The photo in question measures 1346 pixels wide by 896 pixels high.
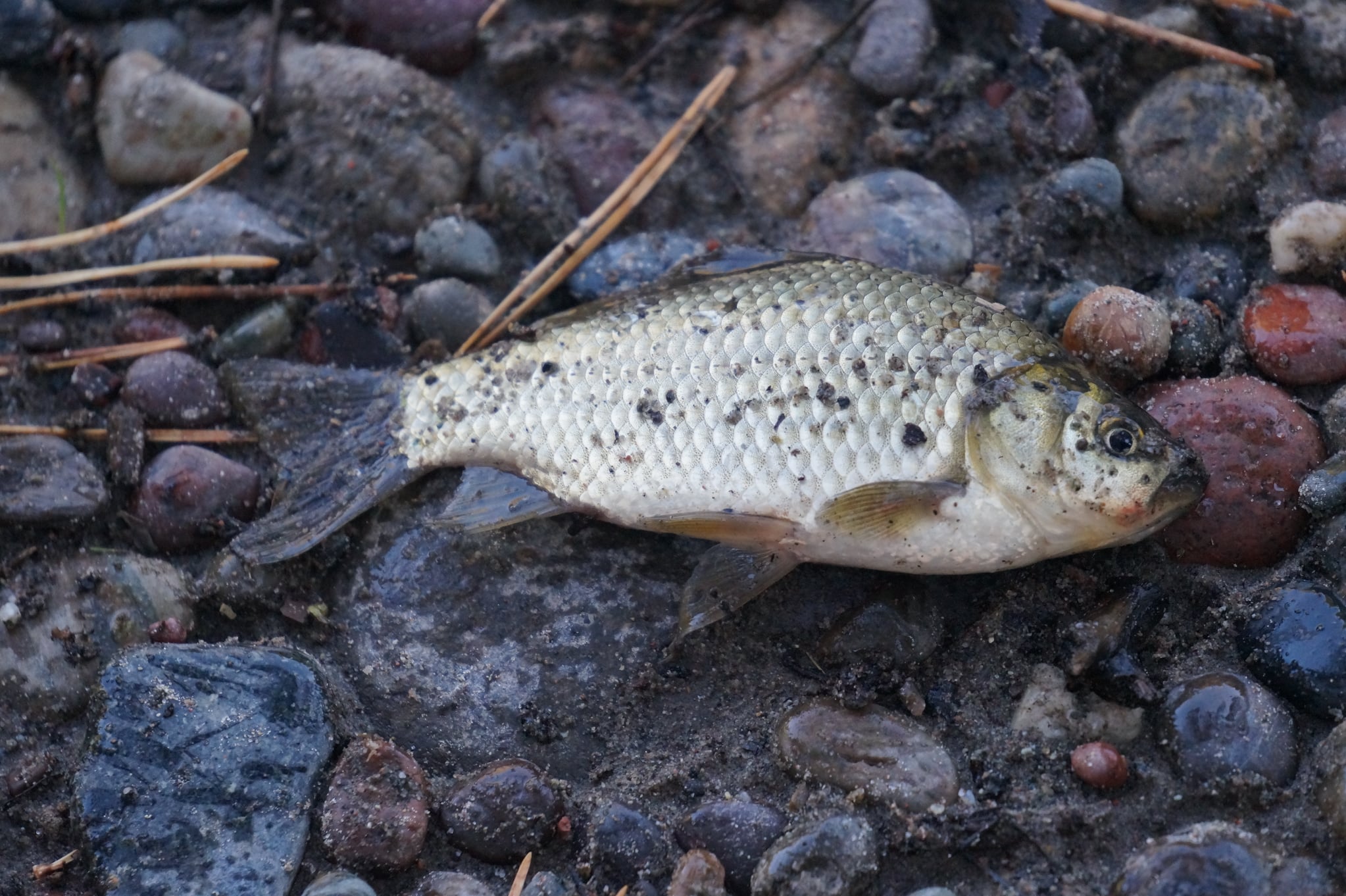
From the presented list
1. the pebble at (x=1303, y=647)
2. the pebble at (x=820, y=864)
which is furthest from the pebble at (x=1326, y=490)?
the pebble at (x=820, y=864)

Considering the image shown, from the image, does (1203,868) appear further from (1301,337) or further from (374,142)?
A: (374,142)

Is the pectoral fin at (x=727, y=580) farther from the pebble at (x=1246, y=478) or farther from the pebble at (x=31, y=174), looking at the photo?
the pebble at (x=31, y=174)

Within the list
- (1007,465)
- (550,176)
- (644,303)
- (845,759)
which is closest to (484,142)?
(550,176)

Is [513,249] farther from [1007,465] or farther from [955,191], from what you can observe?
[1007,465]

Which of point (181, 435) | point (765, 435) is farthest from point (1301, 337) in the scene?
point (181, 435)

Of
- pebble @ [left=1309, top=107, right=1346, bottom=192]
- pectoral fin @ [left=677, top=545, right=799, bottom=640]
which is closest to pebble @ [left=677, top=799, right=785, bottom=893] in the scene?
pectoral fin @ [left=677, top=545, right=799, bottom=640]
